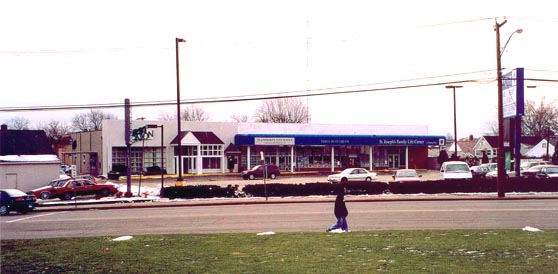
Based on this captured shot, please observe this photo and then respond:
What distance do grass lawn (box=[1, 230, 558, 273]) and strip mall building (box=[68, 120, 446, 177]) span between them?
143 ft

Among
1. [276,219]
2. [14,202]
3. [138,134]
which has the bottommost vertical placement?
[276,219]

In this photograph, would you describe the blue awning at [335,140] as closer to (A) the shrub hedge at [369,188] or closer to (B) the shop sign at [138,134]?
(B) the shop sign at [138,134]

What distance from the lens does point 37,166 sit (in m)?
39.8

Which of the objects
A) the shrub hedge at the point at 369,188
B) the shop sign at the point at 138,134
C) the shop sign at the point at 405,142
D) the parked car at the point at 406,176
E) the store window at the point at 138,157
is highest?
the shop sign at the point at 138,134

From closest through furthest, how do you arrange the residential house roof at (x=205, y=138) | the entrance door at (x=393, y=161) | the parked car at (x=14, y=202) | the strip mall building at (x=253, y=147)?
the parked car at (x=14, y=202), the strip mall building at (x=253, y=147), the residential house roof at (x=205, y=138), the entrance door at (x=393, y=161)

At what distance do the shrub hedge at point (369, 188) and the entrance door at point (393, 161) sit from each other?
128ft

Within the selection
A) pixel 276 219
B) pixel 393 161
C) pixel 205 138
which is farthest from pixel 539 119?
pixel 276 219

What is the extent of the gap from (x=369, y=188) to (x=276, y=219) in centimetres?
1387

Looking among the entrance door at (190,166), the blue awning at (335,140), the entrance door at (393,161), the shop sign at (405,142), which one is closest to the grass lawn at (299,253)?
the entrance door at (190,166)

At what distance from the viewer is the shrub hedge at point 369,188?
110 feet

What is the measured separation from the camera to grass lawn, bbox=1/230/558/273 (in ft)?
34.8

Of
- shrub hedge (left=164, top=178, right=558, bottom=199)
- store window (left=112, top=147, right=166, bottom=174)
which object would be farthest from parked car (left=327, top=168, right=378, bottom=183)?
store window (left=112, top=147, right=166, bottom=174)

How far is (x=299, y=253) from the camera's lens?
482 inches

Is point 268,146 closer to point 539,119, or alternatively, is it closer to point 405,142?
point 405,142
